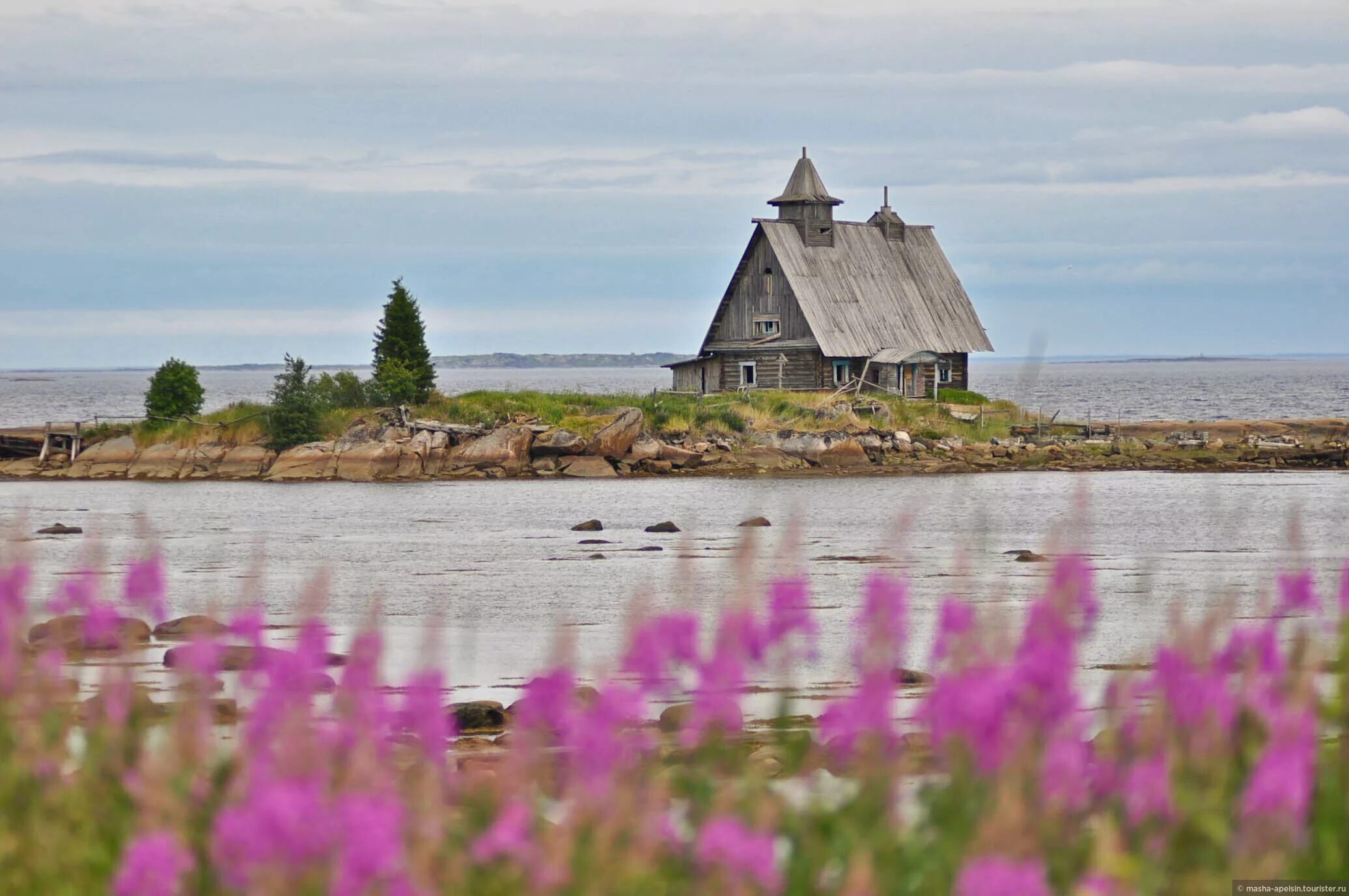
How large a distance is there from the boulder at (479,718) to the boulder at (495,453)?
1712 inches

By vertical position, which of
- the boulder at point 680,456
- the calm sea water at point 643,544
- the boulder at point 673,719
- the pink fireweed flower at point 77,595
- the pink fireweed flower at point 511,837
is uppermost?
the pink fireweed flower at point 77,595

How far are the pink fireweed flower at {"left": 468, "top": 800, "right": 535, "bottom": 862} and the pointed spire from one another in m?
68.1

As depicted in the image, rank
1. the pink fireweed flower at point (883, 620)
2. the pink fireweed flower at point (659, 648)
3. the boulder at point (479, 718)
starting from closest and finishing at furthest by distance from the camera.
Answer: the pink fireweed flower at point (883, 620)
the pink fireweed flower at point (659, 648)
the boulder at point (479, 718)

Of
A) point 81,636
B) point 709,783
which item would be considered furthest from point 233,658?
point 709,783

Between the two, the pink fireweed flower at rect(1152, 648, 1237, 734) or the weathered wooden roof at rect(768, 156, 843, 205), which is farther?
the weathered wooden roof at rect(768, 156, 843, 205)

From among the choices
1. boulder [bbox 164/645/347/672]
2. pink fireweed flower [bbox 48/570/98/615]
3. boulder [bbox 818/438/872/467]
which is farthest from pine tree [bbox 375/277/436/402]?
pink fireweed flower [bbox 48/570/98/615]

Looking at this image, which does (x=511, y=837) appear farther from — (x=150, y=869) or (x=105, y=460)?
(x=105, y=460)

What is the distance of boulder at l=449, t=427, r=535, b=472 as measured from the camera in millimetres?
58062

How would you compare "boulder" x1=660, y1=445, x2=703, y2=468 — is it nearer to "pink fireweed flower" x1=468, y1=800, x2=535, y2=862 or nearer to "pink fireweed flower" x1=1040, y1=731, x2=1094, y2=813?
"pink fireweed flower" x1=1040, y1=731, x2=1094, y2=813

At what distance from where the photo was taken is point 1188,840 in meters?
5.76

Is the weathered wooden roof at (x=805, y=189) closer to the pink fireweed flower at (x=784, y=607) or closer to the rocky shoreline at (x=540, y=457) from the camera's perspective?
the rocky shoreline at (x=540, y=457)

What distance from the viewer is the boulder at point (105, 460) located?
58969mm

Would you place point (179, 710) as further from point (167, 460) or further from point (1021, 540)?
point (167, 460)

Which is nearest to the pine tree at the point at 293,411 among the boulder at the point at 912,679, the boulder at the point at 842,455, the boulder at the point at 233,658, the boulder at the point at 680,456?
the boulder at the point at 680,456
